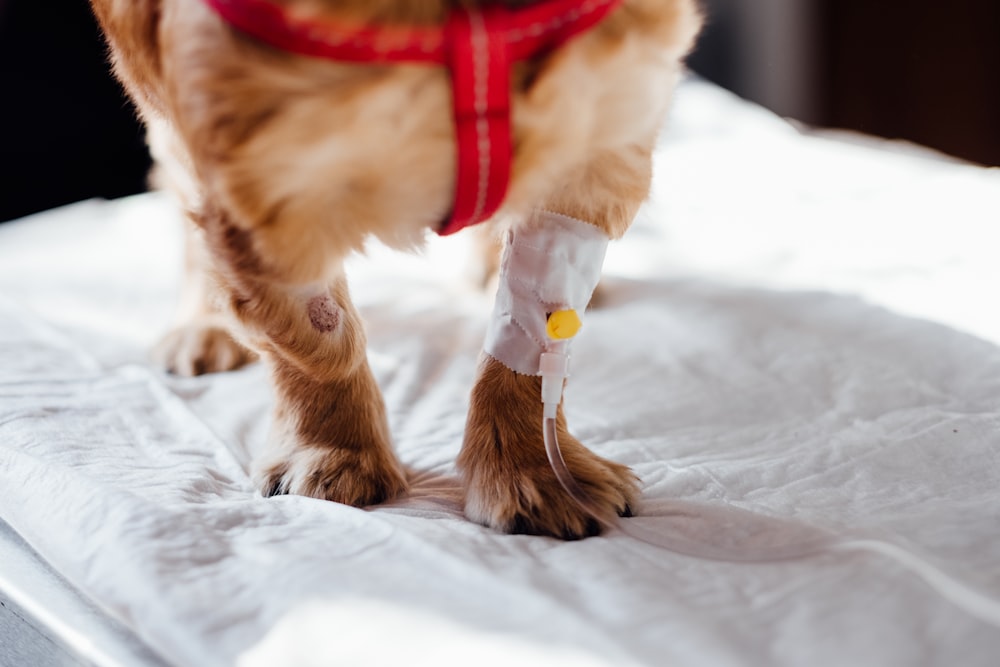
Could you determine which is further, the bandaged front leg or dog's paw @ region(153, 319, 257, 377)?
dog's paw @ region(153, 319, 257, 377)

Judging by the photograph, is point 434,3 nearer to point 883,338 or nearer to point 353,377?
point 353,377

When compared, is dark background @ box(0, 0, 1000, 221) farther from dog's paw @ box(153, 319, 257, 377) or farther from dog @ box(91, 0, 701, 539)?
dog @ box(91, 0, 701, 539)

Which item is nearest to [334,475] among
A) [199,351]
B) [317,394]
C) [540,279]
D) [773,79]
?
[317,394]

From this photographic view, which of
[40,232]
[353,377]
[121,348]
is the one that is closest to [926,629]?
[353,377]

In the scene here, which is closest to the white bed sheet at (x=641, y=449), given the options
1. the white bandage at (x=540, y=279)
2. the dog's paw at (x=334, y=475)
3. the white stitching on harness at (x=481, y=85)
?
the dog's paw at (x=334, y=475)

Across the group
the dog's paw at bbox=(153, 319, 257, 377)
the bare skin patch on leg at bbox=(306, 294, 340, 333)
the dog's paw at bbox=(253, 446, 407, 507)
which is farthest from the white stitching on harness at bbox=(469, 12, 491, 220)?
the dog's paw at bbox=(153, 319, 257, 377)

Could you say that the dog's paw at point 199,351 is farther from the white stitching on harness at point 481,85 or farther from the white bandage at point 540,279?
the white stitching on harness at point 481,85

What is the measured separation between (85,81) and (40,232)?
19.8 inches

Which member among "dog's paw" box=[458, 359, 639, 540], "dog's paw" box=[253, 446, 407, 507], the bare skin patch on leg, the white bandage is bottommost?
"dog's paw" box=[253, 446, 407, 507]

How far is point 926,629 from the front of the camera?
76 cm

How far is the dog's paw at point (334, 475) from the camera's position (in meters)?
1.09

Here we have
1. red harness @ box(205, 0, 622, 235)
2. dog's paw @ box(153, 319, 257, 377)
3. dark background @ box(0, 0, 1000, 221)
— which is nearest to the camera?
red harness @ box(205, 0, 622, 235)

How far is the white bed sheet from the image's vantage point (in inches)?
30.7

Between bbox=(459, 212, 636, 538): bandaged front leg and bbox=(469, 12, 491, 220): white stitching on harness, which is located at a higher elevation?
bbox=(469, 12, 491, 220): white stitching on harness
